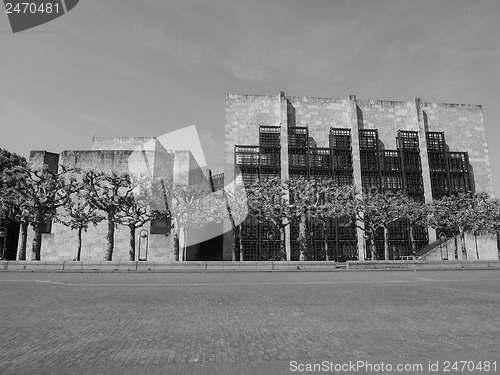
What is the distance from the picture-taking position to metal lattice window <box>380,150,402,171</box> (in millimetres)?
43944

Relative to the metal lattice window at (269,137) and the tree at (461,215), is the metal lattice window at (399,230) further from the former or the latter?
the metal lattice window at (269,137)

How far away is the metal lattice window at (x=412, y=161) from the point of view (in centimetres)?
4422

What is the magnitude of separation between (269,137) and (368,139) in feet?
41.2

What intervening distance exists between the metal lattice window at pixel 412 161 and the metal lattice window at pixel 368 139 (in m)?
4.13

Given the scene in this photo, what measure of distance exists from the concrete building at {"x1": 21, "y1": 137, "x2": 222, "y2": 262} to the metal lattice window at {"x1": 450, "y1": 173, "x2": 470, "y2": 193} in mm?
29949

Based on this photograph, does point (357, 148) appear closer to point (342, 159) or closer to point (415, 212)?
point (342, 159)

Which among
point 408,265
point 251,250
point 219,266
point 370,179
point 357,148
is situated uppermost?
point 357,148

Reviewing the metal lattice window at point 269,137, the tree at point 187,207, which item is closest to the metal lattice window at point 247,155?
the metal lattice window at point 269,137

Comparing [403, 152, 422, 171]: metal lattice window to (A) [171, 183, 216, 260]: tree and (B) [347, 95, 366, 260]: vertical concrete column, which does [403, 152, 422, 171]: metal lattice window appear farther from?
(A) [171, 183, 216, 260]: tree

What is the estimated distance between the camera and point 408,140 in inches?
1773

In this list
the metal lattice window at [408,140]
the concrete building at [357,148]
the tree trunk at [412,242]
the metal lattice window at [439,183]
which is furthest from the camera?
the metal lattice window at [408,140]

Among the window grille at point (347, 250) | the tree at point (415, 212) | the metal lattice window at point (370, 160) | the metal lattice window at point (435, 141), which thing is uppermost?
the metal lattice window at point (435, 141)

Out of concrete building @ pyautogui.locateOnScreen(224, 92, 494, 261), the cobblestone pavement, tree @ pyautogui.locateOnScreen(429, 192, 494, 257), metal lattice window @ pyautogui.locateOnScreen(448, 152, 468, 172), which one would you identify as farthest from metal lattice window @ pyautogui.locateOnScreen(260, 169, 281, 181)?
the cobblestone pavement

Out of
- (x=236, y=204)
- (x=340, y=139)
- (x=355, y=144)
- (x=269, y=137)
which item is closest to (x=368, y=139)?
(x=355, y=144)
